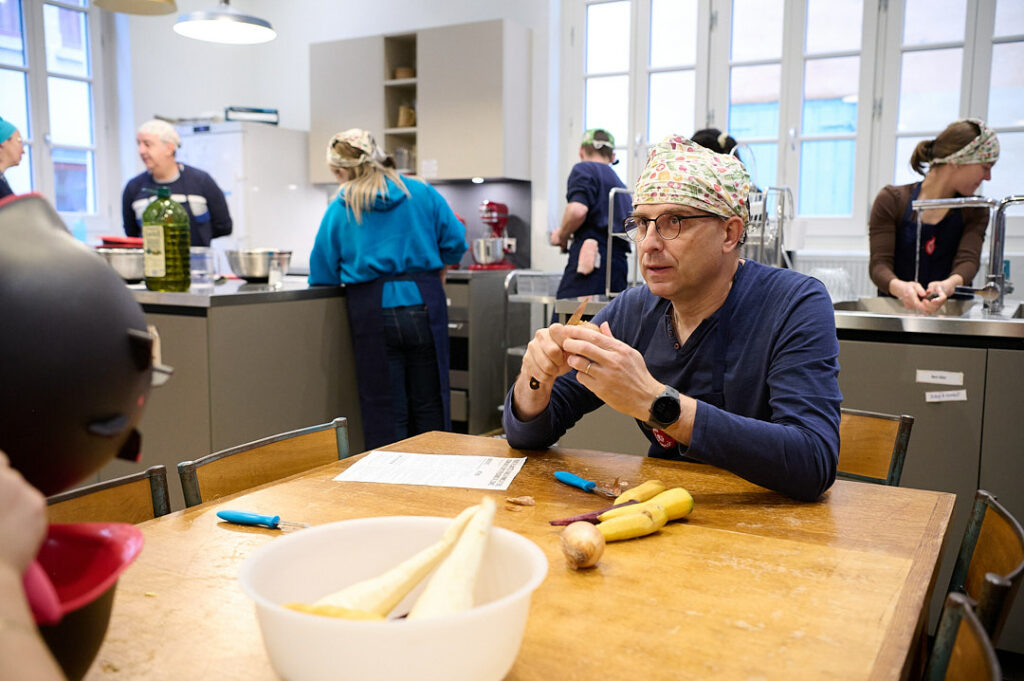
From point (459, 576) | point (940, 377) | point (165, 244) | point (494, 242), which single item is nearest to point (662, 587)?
point (459, 576)

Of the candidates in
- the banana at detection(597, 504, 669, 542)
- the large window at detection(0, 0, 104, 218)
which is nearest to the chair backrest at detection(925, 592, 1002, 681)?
the banana at detection(597, 504, 669, 542)

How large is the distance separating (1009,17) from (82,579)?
Result: 5.33 meters

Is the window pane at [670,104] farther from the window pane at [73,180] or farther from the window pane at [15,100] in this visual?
the window pane at [15,100]

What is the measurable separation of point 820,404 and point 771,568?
0.50m

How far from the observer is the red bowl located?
1.71 ft

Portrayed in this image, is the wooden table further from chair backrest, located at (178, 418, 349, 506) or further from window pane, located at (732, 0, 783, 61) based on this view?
window pane, located at (732, 0, 783, 61)

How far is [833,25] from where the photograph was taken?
4.91 meters

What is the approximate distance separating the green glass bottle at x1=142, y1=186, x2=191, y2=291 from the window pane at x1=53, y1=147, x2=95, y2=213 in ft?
11.1

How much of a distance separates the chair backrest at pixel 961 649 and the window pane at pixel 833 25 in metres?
4.83

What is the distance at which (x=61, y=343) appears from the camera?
49cm

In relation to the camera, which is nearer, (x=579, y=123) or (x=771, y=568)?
(x=771, y=568)

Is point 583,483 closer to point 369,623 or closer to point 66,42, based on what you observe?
point 369,623

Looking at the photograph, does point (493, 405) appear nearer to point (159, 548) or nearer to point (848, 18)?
point (848, 18)

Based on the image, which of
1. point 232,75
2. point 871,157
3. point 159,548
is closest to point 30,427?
point 159,548
